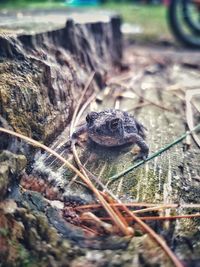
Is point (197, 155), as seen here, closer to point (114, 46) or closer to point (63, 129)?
point (63, 129)

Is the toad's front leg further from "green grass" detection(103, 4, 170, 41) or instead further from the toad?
"green grass" detection(103, 4, 170, 41)

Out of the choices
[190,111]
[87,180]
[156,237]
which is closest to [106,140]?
[87,180]

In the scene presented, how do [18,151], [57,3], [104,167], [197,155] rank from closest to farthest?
[18,151] < [104,167] < [197,155] < [57,3]

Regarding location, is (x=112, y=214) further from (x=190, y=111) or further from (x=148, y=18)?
(x=148, y=18)

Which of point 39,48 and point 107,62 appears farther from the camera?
point 107,62

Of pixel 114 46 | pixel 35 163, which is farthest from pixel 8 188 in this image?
pixel 114 46

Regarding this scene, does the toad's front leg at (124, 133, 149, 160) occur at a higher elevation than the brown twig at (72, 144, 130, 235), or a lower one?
higher

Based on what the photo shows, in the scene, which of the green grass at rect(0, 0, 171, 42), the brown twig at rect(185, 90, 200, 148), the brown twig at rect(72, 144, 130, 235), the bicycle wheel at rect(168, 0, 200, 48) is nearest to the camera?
the brown twig at rect(72, 144, 130, 235)

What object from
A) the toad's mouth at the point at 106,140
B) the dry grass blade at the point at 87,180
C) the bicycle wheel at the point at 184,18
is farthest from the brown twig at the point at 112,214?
the bicycle wheel at the point at 184,18

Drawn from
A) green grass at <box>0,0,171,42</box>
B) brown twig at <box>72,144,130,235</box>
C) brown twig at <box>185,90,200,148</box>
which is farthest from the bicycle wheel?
brown twig at <box>72,144,130,235</box>
